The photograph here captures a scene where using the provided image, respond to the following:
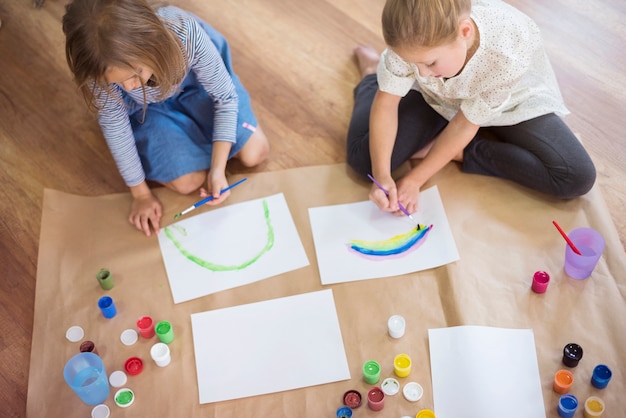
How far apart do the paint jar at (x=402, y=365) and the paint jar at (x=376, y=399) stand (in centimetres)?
5

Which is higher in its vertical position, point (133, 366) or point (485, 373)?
point (485, 373)

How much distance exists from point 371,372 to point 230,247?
432 mm

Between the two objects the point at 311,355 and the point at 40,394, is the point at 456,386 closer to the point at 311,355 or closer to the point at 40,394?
the point at 311,355

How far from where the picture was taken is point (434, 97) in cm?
150

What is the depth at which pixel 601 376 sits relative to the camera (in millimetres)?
1183

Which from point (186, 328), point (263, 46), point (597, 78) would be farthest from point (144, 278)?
point (597, 78)

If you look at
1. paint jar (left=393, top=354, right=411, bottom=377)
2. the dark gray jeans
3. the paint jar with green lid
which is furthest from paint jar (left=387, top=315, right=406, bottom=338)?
the paint jar with green lid

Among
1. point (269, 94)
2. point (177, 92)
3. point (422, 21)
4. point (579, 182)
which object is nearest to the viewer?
point (422, 21)

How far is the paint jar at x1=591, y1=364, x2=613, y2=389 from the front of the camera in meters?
1.17

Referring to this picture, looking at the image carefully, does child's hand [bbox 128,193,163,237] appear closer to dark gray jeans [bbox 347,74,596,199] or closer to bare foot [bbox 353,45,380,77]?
dark gray jeans [bbox 347,74,596,199]

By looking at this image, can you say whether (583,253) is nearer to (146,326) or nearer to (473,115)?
(473,115)

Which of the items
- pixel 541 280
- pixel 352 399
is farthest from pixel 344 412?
pixel 541 280

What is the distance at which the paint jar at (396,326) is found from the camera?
1.27 metres

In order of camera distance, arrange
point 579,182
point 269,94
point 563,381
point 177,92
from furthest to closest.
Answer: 1. point 269,94
2. point 177,92
3. point 579,182
4. point 563,381
